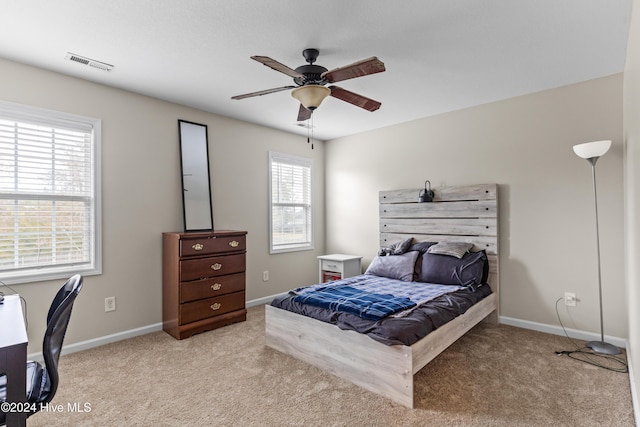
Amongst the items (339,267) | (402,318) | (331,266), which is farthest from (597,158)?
(331,266)

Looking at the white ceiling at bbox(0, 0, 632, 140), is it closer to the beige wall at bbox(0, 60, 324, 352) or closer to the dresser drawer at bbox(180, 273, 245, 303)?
the beige wall at bbox(0, 60, 324, 352)

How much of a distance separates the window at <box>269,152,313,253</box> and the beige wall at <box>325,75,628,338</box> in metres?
1.66

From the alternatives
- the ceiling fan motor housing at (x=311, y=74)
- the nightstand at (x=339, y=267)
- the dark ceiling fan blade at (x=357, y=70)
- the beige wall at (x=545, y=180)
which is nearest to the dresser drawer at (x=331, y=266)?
the nightstand at (x=339, y=267)

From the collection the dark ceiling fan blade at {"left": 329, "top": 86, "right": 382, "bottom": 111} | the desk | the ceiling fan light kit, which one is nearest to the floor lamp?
the dark ceiling fan blade at {"left": 329, "top": 86, "right": 382, "bottom": 111}

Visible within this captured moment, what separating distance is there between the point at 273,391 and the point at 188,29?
8.33ft

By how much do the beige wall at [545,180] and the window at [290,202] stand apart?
166cm

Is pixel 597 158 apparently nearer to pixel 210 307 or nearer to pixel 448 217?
pixel 448 217

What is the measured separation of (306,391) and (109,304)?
2154 millimetres

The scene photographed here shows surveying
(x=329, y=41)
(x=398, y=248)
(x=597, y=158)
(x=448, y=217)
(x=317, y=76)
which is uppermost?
(x=329, y=41)

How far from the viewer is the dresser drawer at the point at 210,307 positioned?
336 cm

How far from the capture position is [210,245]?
356 cm

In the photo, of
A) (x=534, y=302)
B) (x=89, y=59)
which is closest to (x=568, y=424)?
(x=534, y=302)

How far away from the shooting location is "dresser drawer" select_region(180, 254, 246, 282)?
3.38 meters

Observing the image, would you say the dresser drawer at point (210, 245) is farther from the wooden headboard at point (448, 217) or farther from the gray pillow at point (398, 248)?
the wooden headboard at point (448, 217)
